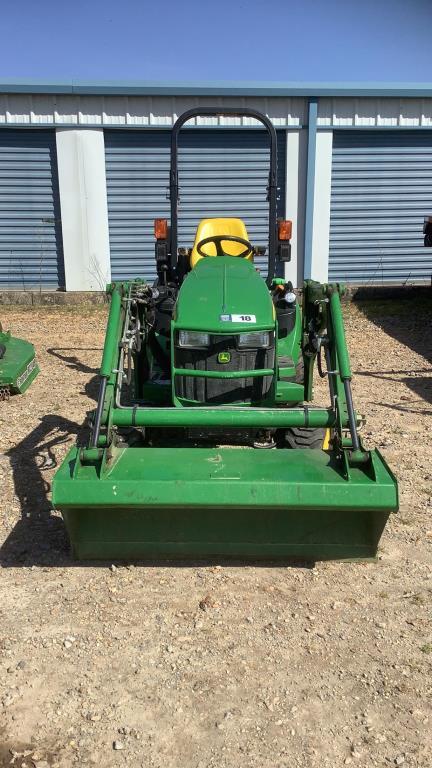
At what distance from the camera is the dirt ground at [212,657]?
2.31 metres

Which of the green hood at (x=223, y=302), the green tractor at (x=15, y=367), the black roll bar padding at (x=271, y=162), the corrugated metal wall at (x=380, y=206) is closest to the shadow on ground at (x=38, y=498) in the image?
the green tractor at (x=15, y=367)

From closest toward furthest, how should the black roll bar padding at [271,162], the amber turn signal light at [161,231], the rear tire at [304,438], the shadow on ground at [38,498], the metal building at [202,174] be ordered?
the shadow on ground at [38,498] < the rear tire at [304,438] < the black roll bar padding at [271,162] < the amber turn signal light at [161,231] < the metal building at [202,174]

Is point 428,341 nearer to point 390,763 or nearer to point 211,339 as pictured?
point 211,339

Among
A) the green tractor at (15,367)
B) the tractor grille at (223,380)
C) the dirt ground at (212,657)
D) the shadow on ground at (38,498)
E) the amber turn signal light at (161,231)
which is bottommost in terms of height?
the dirt ground at (212,657)

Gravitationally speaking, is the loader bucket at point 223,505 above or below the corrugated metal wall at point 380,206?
below

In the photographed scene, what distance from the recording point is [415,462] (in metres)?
4.67

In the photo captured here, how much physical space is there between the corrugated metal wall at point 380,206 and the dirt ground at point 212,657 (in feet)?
26.5

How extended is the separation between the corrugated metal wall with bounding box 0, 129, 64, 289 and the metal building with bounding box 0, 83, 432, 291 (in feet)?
0.05

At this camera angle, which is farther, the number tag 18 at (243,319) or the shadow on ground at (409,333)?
the shadow on ground at (409,333)

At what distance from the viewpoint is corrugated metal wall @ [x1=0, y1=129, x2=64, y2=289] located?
35.8 ft

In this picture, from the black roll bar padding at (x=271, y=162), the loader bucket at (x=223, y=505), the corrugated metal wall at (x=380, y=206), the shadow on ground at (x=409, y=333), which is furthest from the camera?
the corrugated metal wall at (x=380, y=206)

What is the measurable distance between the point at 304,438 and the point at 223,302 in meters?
0.92

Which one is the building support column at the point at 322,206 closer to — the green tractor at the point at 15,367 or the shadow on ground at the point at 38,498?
the green tractor at the point at 15,367

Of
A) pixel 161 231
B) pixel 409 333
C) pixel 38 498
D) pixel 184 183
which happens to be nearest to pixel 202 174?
pixel 184 183
